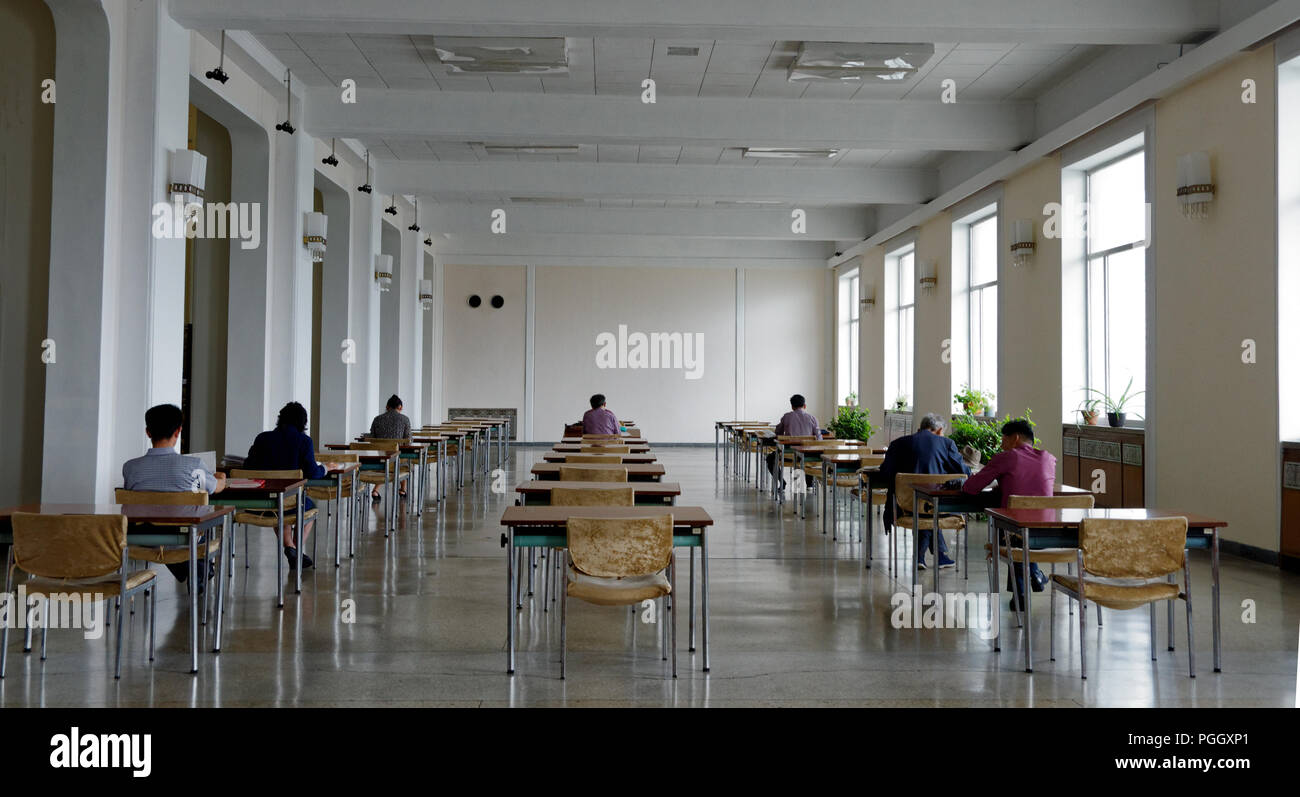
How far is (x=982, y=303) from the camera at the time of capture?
1084 centimetres

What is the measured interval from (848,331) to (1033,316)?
7513 mm

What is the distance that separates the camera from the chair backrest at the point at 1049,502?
402 cm

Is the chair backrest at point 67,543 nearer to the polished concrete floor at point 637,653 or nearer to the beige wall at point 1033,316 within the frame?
the polished concrete floor at point 637,653

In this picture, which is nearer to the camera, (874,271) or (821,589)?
(821,589)

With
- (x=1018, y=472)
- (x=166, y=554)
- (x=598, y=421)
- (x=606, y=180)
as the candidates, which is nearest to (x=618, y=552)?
(x=166, y=554)

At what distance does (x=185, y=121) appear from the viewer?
604 cm

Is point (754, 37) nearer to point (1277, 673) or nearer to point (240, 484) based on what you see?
point (240, 484)

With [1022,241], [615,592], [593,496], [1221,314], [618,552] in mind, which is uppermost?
[1022,241]

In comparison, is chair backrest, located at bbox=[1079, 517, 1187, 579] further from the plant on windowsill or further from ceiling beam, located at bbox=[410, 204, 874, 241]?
ceiling beam, located at bbox=[410, 204, 874, 241]

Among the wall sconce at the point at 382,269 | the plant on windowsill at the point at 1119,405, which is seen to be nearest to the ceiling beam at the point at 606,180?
the wall sconce at the point at 382,269

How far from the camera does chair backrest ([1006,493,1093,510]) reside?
402 cm

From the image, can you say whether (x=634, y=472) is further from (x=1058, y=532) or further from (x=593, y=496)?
(x=1058, y=532)

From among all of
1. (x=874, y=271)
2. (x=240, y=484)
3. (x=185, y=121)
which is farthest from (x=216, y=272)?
(x=874, y=271)

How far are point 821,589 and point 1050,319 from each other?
4.83 metres
